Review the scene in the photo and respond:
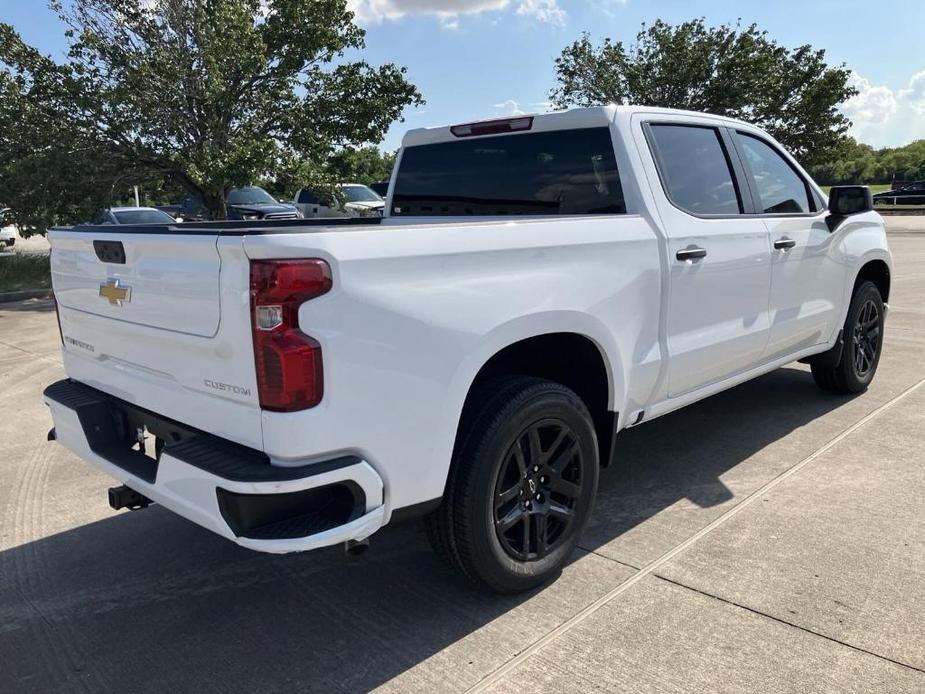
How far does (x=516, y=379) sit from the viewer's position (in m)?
2.94

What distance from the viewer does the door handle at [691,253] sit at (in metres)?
3.49

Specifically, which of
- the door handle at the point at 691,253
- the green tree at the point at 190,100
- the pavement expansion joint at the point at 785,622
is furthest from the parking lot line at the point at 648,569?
the green tree at the point at 190,100

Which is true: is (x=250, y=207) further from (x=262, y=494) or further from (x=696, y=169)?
(x=262, y=494)

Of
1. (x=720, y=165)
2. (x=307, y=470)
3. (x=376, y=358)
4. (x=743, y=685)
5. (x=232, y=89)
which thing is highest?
(x=232, y=89)

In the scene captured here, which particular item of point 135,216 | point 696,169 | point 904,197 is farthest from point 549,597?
point 904,197

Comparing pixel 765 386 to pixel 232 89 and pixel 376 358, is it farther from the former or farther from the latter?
pixel 232 89

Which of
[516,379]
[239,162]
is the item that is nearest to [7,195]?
[239,162]

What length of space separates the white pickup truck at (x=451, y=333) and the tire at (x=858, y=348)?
1.04m

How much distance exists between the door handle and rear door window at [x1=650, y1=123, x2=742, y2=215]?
0.73ft

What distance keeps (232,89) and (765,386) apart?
1074 cm

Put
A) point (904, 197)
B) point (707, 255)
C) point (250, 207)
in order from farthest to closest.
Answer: point (904, 197) < point (250, 207) < point (707, 255)

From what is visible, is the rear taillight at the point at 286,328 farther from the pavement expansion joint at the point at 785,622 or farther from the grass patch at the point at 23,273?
the grass patch at the point at 23,273

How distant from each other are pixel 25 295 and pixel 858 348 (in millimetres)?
12098

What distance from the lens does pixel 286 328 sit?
2213 mm
